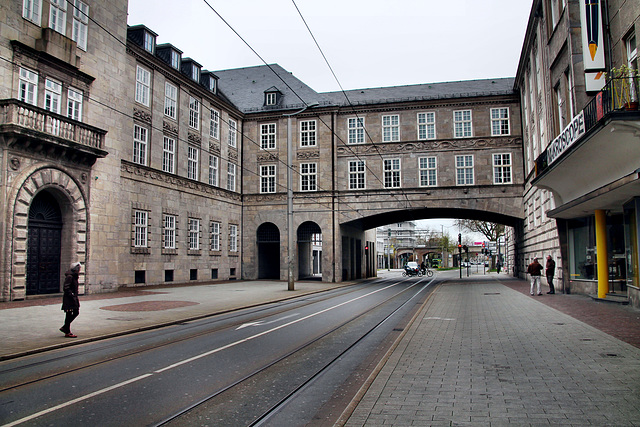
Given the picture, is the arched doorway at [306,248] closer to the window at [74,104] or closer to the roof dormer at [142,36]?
the roof dormer at [142,36]

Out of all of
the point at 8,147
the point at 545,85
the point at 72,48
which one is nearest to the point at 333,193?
the point at 545,85

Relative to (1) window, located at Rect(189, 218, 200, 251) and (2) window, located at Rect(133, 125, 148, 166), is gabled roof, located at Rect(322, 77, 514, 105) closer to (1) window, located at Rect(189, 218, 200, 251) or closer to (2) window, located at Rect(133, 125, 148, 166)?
(1) window, located at Rect(189, 218, 200, 251)

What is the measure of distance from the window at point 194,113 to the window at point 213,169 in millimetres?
2675

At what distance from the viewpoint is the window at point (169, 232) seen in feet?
98.7

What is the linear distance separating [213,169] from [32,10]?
58.8 ft

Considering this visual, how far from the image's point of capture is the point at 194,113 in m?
34.2

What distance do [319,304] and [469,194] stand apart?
21.3 m

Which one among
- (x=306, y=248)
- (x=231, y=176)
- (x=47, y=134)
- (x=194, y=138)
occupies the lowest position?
(x=306, y=248)

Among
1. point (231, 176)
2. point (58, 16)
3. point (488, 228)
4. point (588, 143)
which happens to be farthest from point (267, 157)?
point (488, 228)

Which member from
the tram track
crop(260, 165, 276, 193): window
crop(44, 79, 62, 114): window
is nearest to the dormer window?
crop(260, 165, 276, 193): window

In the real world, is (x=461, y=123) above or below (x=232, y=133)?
above

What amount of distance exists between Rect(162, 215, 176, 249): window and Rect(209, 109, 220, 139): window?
8150 millimetres

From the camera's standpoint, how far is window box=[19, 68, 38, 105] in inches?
749

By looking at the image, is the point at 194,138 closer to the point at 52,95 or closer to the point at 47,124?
the point at 52,95
